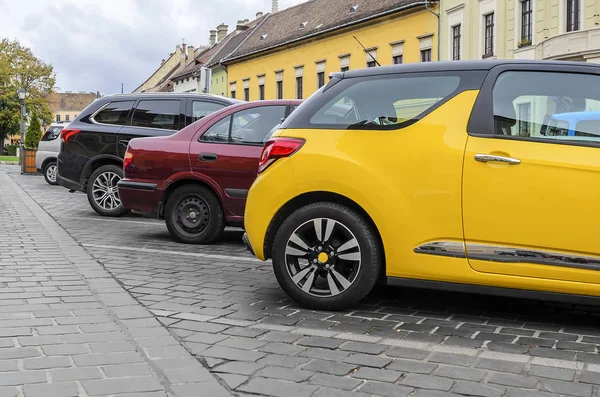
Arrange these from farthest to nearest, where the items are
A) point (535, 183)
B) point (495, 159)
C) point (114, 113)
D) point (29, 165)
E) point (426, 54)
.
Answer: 1. point (426, 54)
2. point (29, 165)
3. point (114, 113)
4. point (495, 159)
5. point (535, 183)

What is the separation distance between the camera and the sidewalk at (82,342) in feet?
11.7

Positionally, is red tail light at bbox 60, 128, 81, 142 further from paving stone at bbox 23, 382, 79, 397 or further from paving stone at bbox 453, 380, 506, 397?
paving stone at bbox 453, 380, 506, 397

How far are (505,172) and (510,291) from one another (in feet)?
2.41

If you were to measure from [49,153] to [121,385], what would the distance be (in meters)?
20.2

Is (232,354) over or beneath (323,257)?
beneath

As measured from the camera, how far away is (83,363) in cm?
389

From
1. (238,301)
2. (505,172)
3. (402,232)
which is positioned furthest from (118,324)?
(505,172)

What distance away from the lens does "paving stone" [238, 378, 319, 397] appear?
3490mm

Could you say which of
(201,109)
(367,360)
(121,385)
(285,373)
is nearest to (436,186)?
(367,360)

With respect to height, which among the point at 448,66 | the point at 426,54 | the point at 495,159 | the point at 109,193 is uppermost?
the point at 426,54

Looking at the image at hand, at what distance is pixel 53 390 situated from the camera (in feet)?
11.4

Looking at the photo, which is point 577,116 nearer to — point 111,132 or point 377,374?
point 377,374

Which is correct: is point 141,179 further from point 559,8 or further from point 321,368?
point 559,8

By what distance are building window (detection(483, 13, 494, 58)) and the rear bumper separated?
2425cm
